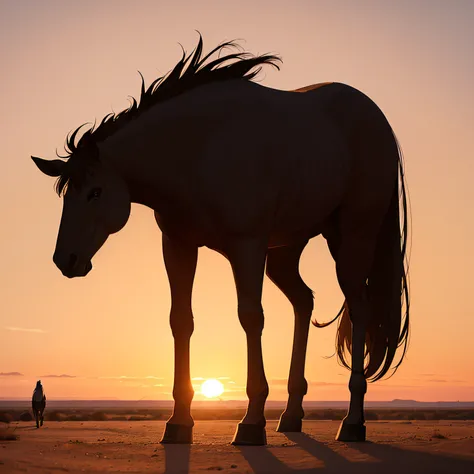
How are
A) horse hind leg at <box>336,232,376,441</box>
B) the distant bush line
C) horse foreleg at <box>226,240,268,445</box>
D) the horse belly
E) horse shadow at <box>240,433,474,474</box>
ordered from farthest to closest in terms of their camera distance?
1. the distant bush line
2. horse hind leg at <box>336,232,376,441</box>
3. the horse belly
4. horse foreleg at <box>226,240,268,445</box>
5. horse shadow at <box>240,433,474,474</box>

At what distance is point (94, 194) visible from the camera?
9.50 meters

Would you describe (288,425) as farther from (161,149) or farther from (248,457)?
(161,149)

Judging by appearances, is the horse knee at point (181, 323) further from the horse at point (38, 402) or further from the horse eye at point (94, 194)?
the horse at point (38, 402)

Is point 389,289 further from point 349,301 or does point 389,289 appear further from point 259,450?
point 259,450

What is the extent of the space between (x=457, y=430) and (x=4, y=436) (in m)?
7.03

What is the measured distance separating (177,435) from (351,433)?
2.15 metres

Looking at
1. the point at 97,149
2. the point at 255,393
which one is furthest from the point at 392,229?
the point at 97,149

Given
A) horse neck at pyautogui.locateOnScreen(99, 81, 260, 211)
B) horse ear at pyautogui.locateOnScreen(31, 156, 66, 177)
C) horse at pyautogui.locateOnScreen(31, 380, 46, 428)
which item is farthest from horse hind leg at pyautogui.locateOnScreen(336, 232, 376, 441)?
horse at pyautogui.locateOnScreen(31, 380, 46, 428)

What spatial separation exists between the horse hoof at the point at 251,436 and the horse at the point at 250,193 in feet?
0.04

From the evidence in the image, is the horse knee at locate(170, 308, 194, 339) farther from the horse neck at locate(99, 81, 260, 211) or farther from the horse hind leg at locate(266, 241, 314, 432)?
the horse hind leg at locate(266, 241, 314, 432)

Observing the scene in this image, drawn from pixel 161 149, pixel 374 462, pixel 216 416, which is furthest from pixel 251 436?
pixel 216 416

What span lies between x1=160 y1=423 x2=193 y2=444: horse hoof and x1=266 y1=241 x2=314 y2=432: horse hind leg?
1942 millimetres

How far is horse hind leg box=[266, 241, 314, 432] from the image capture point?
1167cm

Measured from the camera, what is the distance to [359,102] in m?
11.5
